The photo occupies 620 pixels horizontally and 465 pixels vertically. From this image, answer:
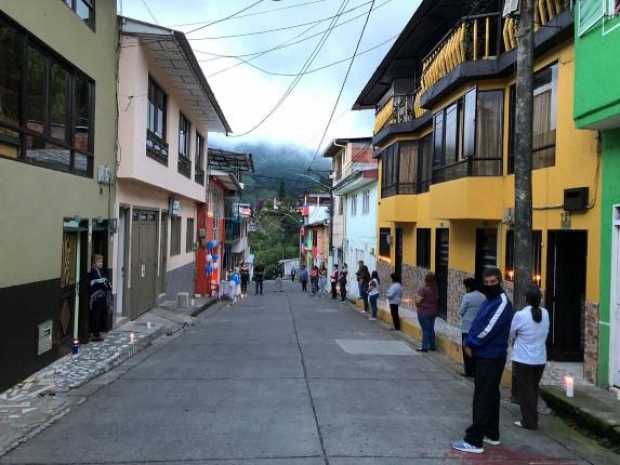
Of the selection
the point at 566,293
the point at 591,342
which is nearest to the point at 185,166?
the point at 566,293

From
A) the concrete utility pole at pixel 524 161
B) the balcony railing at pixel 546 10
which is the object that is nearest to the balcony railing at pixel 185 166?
the balcony railing at pixel 546 10

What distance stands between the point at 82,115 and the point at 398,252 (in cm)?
1479

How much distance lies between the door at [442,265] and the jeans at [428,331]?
464cm

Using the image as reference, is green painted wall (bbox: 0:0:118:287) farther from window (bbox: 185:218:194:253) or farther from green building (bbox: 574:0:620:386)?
window (bbox: 185:218:194:253)

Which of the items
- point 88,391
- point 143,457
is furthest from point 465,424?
point 88,391

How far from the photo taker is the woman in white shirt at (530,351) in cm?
675

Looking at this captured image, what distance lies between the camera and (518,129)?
8203mm

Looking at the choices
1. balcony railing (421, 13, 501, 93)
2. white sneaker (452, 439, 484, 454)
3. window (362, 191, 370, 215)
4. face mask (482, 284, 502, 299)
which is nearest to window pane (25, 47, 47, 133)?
face mask (482, 284, 502, 299)

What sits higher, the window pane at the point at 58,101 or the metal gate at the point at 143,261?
the window pane at the point at 58,101

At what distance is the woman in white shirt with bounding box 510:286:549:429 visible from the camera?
675 cm

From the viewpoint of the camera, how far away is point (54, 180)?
940 centimetres

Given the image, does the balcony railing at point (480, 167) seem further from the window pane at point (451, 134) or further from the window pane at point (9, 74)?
the window pane at point (9, 74)

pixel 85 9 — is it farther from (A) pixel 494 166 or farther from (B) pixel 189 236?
(B) pixel 189 236

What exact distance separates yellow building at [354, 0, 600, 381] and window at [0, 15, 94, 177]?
7.46 m
